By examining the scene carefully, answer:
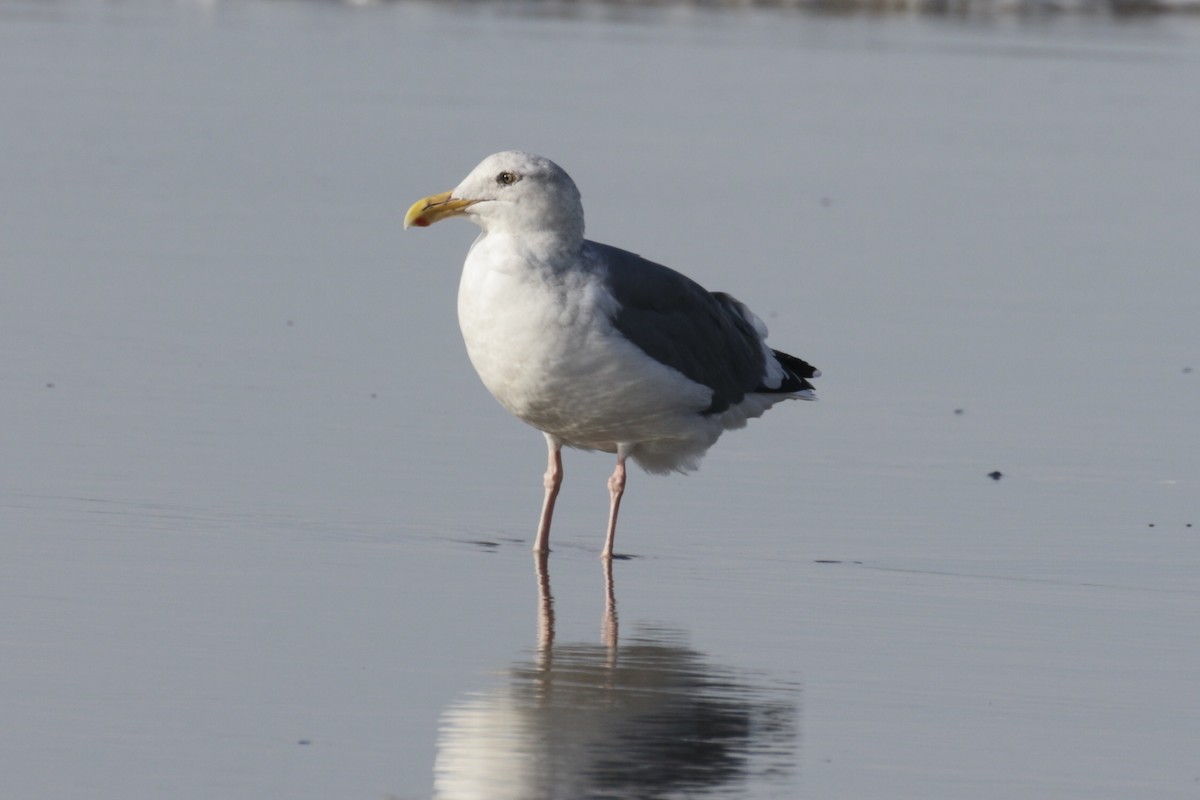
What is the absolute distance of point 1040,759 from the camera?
5441 mm

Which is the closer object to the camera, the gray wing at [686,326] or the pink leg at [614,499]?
the gray wing at [686,326]

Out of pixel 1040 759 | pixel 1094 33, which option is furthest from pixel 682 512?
pixel 1094 33

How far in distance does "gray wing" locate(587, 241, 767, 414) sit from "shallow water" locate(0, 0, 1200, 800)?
50 cm

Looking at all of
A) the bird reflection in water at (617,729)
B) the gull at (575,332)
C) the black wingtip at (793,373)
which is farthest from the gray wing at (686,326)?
the bird reflection in water at (617,729)

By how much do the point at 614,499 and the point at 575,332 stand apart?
0.79 m

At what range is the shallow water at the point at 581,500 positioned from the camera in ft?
17.8

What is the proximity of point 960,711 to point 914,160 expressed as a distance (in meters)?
15.0

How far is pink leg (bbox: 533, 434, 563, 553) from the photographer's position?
755 cm

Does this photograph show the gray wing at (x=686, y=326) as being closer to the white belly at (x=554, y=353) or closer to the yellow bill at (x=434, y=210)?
the white belly at (x=554, y=353)

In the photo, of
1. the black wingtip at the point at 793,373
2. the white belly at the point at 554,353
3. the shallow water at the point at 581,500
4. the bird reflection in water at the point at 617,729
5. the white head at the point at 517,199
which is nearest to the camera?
the bird reflection in water at the point at 617,729

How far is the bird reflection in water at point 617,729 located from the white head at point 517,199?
4.76 feet

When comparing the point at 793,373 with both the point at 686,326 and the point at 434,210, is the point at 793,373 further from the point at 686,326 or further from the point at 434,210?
the point at 434,210

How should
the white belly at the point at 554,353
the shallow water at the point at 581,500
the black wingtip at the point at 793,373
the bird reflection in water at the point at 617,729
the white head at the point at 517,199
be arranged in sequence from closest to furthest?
the bird reflection in water at the point at 617,729, the shallow water at the point at 581,500, the white belly at the point at 554,353, the white head at the point at 517,199, the black wingtip at the point at 793,373

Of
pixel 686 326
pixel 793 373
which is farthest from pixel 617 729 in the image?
pixel 793 373
